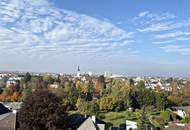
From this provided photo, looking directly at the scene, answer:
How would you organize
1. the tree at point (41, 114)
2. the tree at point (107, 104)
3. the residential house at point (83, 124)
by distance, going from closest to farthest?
1. the tree at point (41, 114)
2. the residential house at point (83, 124)
3. the tree at point (107, 104)

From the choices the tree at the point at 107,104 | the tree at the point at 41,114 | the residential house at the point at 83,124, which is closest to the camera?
the tree at the point at 41,114

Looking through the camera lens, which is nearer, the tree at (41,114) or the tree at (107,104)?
the tree at (41,114)

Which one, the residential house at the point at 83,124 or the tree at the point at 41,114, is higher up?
the tree at the point at 41,114

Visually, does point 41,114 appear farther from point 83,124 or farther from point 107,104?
point 107,104

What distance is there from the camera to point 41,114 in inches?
1553

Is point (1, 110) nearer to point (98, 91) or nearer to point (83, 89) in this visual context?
point (83, 89)

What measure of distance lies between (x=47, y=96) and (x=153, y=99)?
5373 cm

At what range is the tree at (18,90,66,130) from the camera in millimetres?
38969

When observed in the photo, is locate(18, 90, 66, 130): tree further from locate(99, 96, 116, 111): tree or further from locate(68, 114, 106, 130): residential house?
locate(99, 96, 116, 111): tree

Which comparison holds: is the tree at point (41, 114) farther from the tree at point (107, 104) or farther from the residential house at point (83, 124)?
the tree at point (107, 104)

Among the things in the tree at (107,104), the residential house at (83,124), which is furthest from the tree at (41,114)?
the tree at (107,104)

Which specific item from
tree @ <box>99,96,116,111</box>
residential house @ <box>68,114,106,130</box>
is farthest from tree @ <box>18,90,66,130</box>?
tree @ <box>99,96,116,111</box>

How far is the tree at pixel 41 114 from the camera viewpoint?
39.0 meters

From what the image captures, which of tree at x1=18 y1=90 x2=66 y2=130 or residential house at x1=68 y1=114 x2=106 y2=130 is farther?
residential house at x1=68 y1=114 x2=106 y2=130
